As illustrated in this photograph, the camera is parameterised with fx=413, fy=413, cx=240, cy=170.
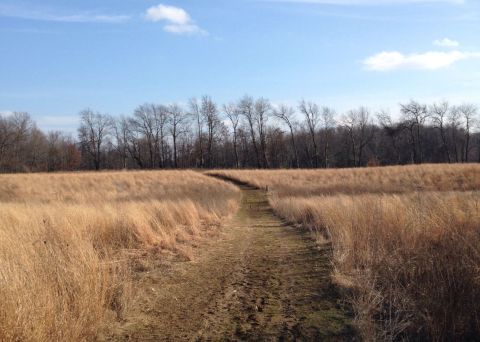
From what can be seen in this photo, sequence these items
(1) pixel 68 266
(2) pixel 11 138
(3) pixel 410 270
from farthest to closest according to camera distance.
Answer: (2) pixel 11 138, (3) pixel 410 270, (1) pixel 68 266

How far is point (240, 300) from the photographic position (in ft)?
16.4

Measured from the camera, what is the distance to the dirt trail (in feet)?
13.1

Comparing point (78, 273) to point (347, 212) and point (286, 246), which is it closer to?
point (286, 246)

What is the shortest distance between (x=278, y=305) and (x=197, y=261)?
8.84ft

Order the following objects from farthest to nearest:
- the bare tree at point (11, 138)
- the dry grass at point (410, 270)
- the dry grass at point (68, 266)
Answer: the bare tree at point (11, 138) → the dry grass at point (410, 270) → the dry grass at point (68, 266)

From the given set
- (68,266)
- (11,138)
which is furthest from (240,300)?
(11,138)

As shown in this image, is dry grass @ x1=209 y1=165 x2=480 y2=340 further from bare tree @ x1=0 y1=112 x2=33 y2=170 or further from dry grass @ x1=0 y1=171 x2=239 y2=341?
bare tree @ x1=0 y1=112 x2=33 y2=170

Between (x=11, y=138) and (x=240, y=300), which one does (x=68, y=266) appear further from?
(x=11, y=138)

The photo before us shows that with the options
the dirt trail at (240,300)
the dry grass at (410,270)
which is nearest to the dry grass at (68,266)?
the dirt trail at (240,300)

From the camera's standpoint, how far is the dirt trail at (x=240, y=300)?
4.01 m

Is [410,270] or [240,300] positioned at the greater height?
[410,270]

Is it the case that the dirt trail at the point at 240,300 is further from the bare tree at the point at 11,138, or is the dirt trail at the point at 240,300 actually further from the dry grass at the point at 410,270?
the bare tree at the point at 11,138

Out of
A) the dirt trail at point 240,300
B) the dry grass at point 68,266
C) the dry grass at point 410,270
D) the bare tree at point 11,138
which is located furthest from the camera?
the bare tree at point 11,138

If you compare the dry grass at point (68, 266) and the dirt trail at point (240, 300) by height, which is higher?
the dry grass at point (68, 266)
